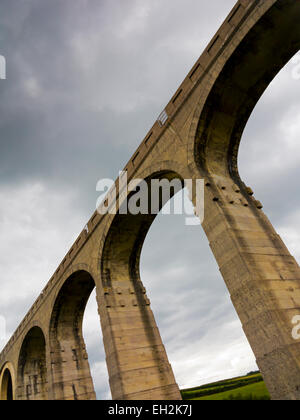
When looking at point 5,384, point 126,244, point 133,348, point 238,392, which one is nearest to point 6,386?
point 5,384

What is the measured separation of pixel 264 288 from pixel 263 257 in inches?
36.0

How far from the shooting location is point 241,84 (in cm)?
852

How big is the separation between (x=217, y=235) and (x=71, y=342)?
12.3 metres

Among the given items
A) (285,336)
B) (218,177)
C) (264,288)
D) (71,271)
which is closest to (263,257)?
(264,288)

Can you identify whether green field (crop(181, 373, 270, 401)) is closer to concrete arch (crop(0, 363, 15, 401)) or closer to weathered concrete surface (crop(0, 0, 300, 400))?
weathered concrete surface (crop(0, 0, 300, 400))

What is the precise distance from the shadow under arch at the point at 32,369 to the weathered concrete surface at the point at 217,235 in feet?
19.0

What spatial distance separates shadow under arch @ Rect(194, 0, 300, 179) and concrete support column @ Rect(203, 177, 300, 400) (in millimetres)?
1059

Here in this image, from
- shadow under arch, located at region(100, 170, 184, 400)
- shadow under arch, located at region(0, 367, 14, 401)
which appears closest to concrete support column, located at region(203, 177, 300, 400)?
shadow under arch, located at region(100, 170, 184, 400)

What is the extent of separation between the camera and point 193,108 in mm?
8977

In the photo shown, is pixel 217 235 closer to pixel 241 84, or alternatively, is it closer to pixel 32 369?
pixel 241 84

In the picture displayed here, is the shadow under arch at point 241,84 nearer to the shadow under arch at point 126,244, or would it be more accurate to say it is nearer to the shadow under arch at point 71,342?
the shadow under arch at point 126,244

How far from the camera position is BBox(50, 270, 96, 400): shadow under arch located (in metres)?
15.0

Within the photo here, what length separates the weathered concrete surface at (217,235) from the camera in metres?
6.39

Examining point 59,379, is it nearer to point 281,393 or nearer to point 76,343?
point 76,343
